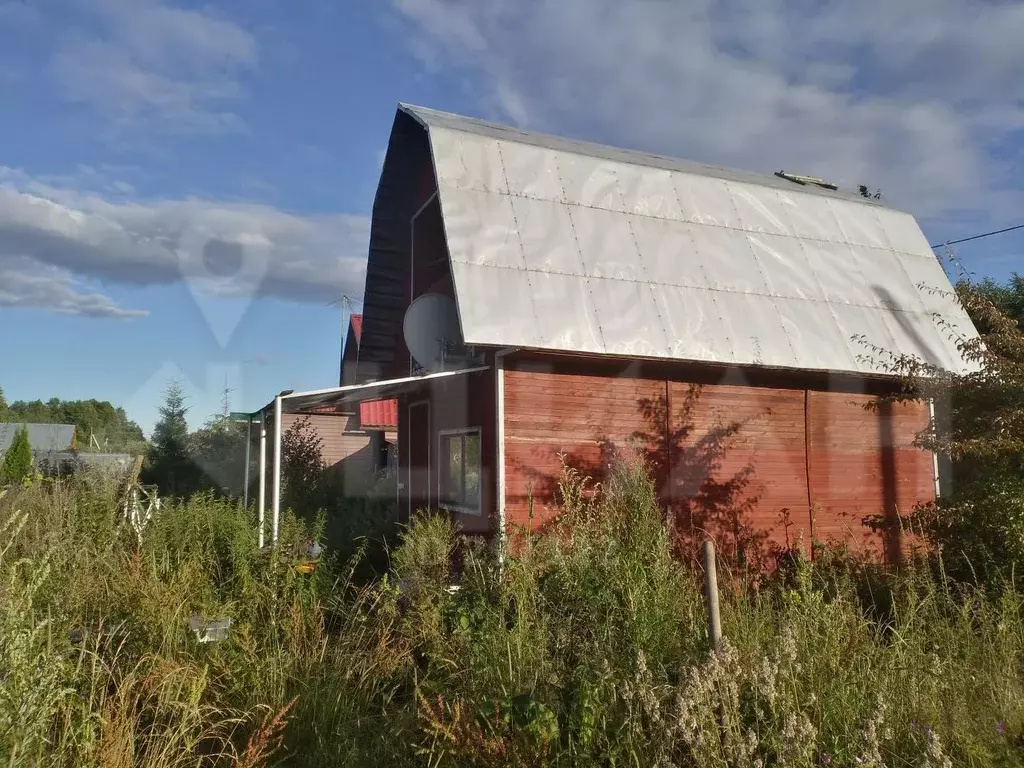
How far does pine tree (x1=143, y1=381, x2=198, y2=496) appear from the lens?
19.0 meters

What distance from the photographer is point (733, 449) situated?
30.7 feet

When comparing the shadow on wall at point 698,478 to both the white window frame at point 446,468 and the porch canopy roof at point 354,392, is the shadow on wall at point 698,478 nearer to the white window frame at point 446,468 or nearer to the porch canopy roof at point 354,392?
the white window frame at point 446,468

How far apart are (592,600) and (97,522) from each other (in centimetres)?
465

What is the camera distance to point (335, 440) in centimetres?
2823

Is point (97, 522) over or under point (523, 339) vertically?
under

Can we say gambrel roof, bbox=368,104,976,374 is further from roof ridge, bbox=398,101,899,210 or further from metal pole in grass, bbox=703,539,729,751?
metal pole in grass, bbox=703,539,729,751

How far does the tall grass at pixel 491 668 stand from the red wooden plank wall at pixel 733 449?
215 cm

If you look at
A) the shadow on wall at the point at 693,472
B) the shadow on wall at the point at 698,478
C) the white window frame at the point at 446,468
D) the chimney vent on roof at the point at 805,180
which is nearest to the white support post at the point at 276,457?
the white window frame at the point at 446,468

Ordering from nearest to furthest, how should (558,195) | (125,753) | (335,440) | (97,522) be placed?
(125,753) < (97,522) < (558,195) < (335,440)

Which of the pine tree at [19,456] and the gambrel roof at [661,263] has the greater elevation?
the gambrel roof at [661,263]

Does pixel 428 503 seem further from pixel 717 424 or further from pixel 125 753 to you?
pixel 125 753

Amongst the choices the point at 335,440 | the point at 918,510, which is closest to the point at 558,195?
the point at 918,510

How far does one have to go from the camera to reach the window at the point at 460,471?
9305mm

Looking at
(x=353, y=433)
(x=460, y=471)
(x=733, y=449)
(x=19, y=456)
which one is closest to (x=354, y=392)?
(x=460, y=471)
